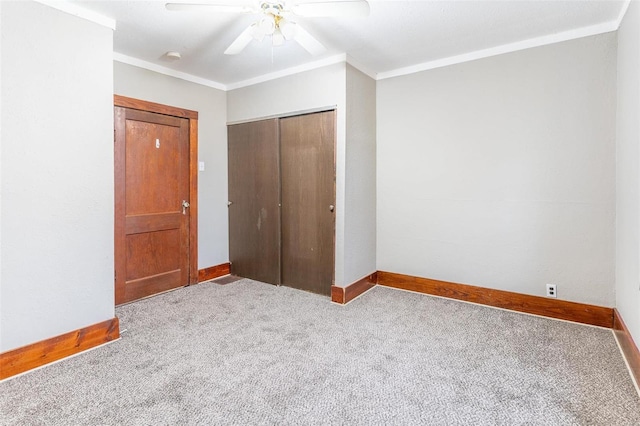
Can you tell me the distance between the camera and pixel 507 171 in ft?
10.1

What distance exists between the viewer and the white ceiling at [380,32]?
237 cm

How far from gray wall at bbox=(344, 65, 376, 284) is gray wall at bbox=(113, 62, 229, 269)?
1763 mm

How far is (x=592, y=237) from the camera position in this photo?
2.71m

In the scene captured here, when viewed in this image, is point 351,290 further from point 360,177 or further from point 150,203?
point 150,203

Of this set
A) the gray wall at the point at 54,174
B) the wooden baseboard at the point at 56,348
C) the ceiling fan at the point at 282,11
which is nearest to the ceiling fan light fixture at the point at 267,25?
the ceiling fan at the point at 282,11

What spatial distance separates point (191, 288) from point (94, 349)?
140 cm

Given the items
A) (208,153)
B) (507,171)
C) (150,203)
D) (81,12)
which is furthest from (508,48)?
(150,203)

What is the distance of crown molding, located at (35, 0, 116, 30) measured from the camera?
7.22ft

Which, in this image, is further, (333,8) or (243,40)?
(243,40)

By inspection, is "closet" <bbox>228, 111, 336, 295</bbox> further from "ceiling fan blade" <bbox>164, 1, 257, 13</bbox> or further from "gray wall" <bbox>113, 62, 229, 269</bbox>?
"ceiling fan blade" <bbox>164, 1, 257, 13</bbox>

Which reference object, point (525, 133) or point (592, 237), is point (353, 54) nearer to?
point (525, 133)

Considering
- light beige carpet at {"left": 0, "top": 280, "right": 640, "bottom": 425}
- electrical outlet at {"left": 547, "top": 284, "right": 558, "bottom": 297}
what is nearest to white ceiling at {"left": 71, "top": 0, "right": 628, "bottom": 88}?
electrical outlet at {"left": 547, "top": 284, "right": 558, "bottom": 297}

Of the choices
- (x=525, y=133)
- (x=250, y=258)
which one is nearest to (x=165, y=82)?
(x=250, y=258)

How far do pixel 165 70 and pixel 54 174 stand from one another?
1.82 m
